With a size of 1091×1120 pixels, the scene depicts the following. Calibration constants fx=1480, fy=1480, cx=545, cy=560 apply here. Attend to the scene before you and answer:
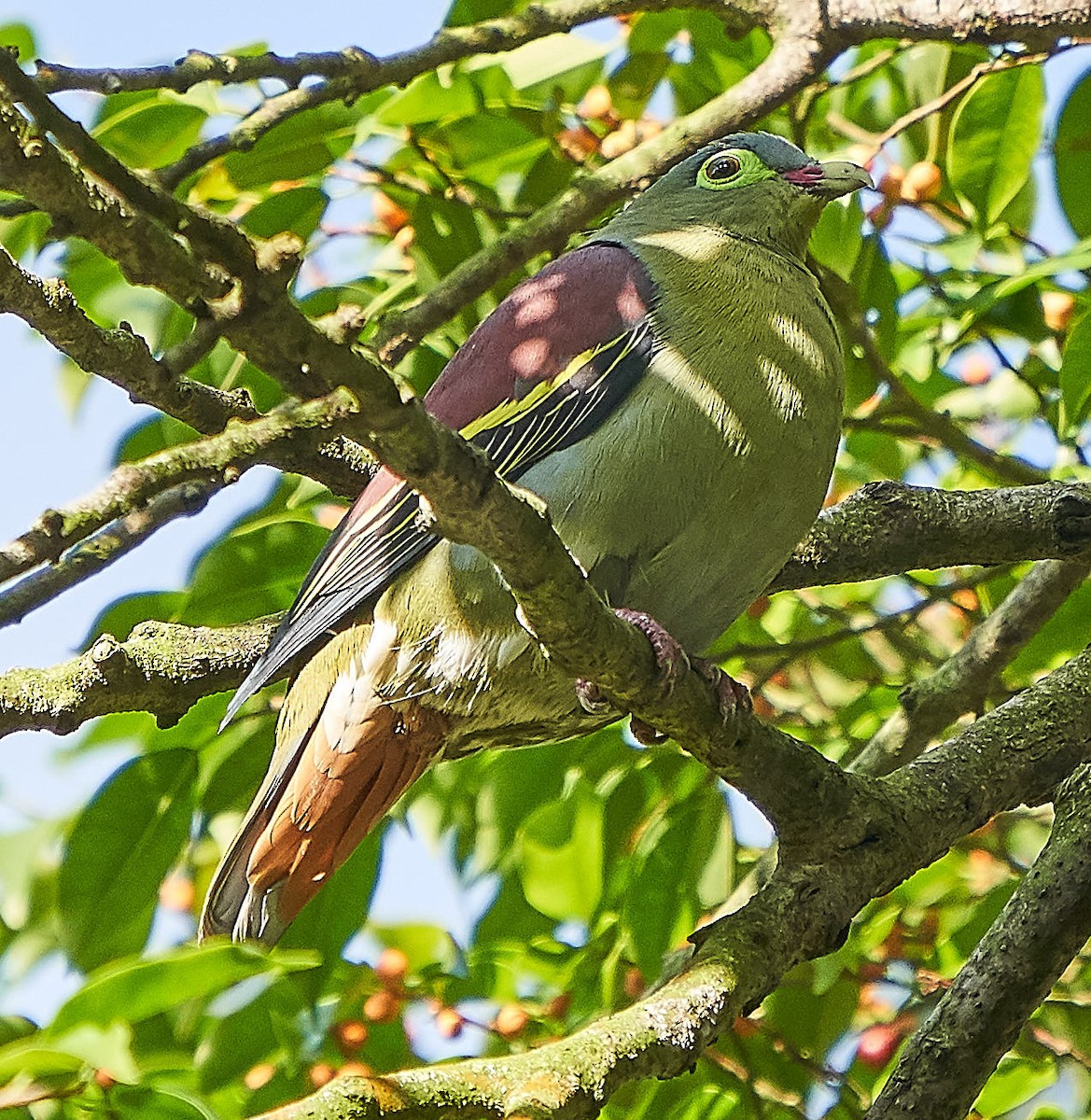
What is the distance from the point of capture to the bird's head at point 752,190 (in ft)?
10.7

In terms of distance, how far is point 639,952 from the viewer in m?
2.80

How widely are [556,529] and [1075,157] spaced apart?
1607mm

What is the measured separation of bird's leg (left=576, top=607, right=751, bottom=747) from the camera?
212cm

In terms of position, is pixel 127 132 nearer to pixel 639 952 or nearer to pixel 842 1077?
pixel 639 952

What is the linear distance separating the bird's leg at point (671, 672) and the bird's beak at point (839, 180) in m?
1.26

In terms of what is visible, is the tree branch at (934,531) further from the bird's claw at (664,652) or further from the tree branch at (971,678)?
the bird's claw at (664,652)

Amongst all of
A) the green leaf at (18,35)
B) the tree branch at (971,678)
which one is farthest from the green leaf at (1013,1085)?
the green leaf at (18,35)

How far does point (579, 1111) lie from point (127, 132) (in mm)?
2300

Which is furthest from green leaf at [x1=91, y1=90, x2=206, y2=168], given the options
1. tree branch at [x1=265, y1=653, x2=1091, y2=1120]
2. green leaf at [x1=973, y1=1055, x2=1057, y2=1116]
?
green leaf at [x1=973, y1=1055, x2=1057, y2=1116]

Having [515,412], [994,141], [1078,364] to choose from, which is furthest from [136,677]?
[994,141]

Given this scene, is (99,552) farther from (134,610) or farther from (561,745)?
(561,745)

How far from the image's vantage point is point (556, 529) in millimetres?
2604

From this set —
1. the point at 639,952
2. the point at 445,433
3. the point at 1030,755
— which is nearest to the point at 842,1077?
the point at 639,952

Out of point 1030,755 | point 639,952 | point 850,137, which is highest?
point 850,137
